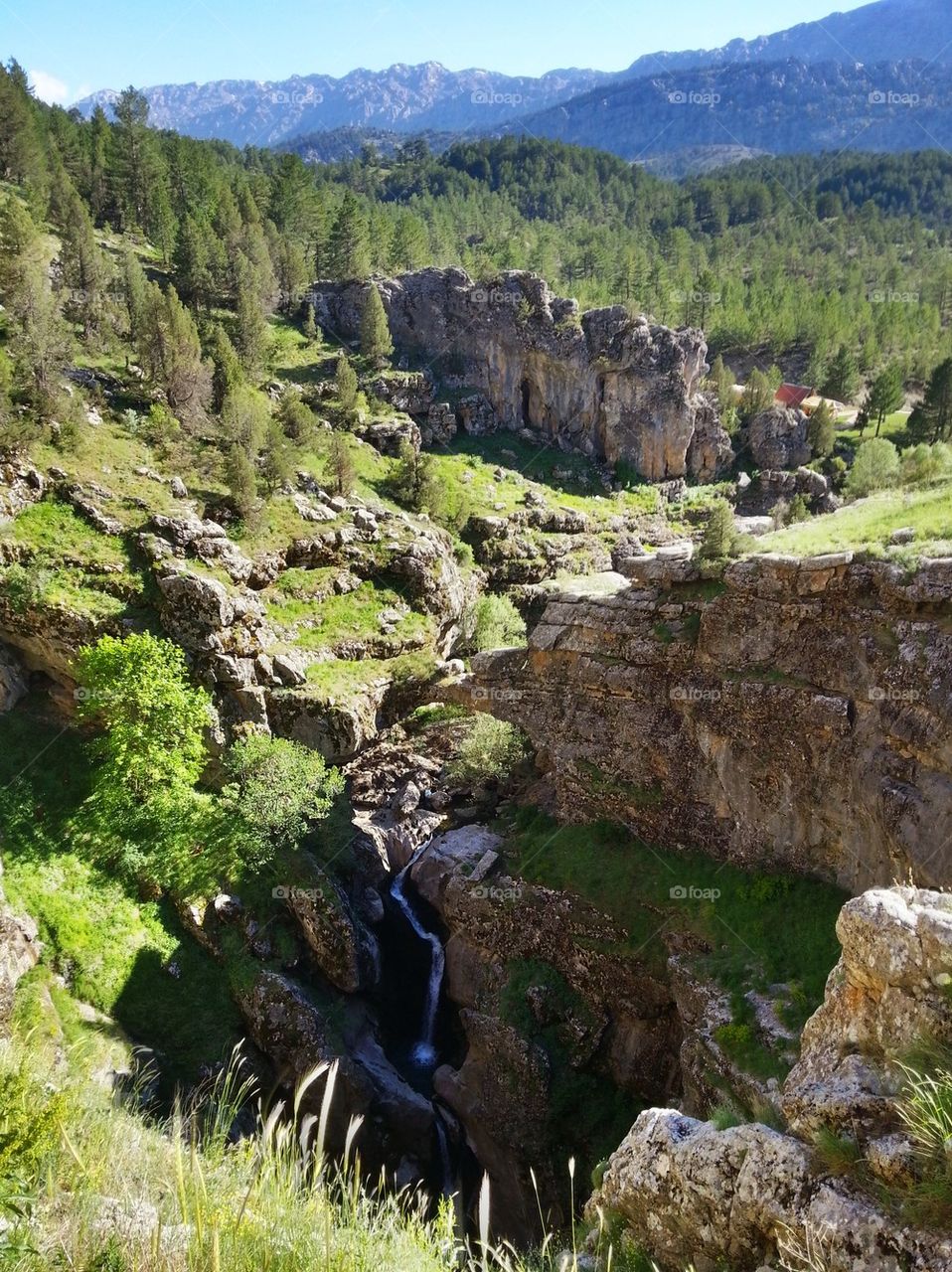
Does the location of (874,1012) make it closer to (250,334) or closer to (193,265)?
(250,334)

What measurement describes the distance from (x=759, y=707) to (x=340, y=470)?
39.3 meters

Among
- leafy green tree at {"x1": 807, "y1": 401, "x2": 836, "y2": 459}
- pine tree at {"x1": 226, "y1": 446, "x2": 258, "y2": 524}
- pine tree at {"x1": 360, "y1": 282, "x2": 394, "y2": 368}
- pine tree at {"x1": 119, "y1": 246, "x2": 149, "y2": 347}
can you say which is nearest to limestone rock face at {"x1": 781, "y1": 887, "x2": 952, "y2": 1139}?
pine tree at {"x1": 226, "y1": 446, "x2": 258, "y2": 524}

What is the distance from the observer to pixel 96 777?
3291 cm

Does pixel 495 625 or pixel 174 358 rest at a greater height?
pixel 174 358

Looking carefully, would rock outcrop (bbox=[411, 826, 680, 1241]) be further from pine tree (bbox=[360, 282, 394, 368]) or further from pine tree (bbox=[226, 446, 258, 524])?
pine tree (bbox=[360, 282, 394, 368])

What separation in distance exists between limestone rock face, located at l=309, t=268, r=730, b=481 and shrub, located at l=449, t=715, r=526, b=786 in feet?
160

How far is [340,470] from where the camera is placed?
55.0 m

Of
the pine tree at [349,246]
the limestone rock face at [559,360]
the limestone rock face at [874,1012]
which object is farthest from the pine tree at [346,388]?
the limestone rock face at [874,1012]

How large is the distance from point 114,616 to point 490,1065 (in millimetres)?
26895

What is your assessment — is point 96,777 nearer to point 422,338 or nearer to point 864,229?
point 422,338

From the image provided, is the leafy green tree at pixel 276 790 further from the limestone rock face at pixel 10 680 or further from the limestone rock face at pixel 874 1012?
the limestone rock face at pixel 874 1012

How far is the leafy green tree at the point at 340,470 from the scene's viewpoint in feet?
181

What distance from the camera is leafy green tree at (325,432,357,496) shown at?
55062 millimetres

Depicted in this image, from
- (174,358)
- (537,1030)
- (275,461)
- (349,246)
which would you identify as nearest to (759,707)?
(537,1030)
